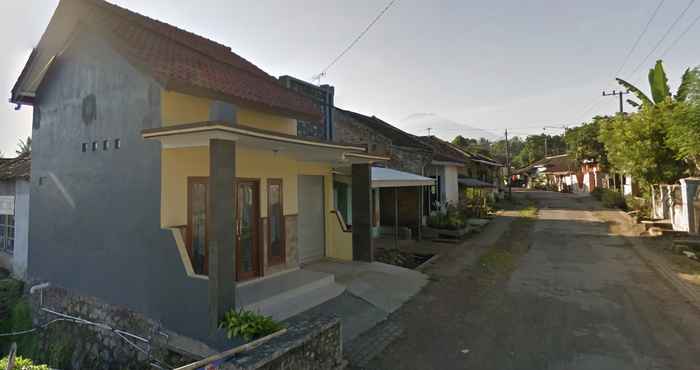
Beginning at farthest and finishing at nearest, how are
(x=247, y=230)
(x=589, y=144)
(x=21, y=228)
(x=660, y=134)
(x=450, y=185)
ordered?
(x=589, y=144) < (x=450, y=185) < (x=660, y=134) < (x=21, y=228) < (x=247, y=230)

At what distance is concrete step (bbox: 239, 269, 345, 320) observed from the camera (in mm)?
6486

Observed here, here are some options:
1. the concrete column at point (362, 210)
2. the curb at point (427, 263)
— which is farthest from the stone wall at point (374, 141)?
the concrete column at point (362, 210)

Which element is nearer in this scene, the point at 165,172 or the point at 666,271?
the point at 165,172

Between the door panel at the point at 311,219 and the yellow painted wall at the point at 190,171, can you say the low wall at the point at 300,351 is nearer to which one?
the yellow painted wall at the point at 190,171

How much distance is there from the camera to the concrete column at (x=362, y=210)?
10.3 meters

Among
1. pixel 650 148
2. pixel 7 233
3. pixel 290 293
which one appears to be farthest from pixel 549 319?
pixel 7 233

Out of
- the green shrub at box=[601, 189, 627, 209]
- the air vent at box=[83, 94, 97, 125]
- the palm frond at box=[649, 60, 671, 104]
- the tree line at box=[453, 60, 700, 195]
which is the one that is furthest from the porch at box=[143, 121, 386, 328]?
the green shrub at box=[601, 189, 627, 209]

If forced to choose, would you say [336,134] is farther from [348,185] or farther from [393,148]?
[348,185]

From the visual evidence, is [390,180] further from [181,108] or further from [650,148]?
[650,148]

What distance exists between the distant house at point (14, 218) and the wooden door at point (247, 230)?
7.72 meters

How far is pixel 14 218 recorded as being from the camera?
11164 mm

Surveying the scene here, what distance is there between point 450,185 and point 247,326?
19226 millimetres

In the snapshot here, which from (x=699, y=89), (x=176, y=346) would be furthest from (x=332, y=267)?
(x=699, y=89)

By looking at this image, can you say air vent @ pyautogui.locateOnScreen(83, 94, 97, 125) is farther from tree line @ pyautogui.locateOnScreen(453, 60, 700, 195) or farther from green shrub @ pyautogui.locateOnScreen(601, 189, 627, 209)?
green shrub @ pyautogui.locateOnScreen(601, 189, 627, 209)
